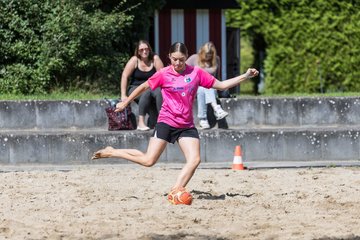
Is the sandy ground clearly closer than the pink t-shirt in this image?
Yes

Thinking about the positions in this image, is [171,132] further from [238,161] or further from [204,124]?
[204,124]

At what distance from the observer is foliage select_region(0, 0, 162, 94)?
58.9 ft

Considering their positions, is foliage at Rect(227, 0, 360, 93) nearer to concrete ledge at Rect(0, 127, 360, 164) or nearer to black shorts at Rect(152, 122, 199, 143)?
concrete ledge at Rect(0, 127, 360, 164)

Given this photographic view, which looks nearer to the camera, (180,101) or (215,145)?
(180,101)

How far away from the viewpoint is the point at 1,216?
9938mm

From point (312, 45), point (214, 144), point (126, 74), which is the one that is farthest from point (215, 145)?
point (312, 45)

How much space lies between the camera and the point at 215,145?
15172 mm

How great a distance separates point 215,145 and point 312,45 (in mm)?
9039

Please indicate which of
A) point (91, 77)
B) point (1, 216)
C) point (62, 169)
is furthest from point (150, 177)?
point (91, 77)

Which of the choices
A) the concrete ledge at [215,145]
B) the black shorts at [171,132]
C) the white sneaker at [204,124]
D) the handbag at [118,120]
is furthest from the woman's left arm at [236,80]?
the handbag at [118,120]

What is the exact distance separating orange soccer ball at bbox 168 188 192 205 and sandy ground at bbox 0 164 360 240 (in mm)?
122

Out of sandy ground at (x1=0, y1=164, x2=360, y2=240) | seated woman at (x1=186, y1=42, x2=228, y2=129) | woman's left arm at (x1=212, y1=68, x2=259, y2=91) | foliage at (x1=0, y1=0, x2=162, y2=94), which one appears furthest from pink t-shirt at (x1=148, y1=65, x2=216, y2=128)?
foliage at (x1=0, y1=0, x2=162, y2=94)

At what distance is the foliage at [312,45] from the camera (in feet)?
76.2

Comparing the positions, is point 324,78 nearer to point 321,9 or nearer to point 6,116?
point 321,9
